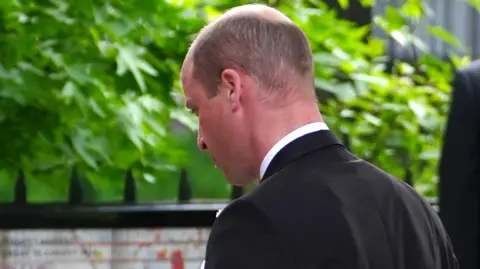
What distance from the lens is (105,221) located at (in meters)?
3.13

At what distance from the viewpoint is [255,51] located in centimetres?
175

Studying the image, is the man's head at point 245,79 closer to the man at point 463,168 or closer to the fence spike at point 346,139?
the man at point 463,168

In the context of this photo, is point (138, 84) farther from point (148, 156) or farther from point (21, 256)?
point (21, 256)

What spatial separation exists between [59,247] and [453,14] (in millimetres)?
7520

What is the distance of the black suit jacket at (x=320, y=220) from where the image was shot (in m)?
1.62

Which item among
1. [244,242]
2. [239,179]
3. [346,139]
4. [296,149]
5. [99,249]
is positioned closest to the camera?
[244,242]

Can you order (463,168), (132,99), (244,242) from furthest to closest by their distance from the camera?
1. (132,99)
2. (463,168)
3. (244,242)

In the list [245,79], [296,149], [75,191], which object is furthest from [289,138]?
[75,191]

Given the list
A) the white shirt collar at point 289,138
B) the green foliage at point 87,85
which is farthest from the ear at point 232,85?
the green foliage at point 87,85

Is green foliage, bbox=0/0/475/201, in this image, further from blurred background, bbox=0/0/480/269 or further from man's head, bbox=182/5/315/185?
man's head, bbox=182/5/315/185

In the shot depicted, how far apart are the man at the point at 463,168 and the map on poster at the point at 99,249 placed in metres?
0.91

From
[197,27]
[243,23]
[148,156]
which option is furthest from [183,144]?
[243,23]

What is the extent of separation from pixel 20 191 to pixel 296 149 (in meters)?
1.72

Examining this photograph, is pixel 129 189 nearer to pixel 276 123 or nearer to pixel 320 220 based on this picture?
pixel 276 123
